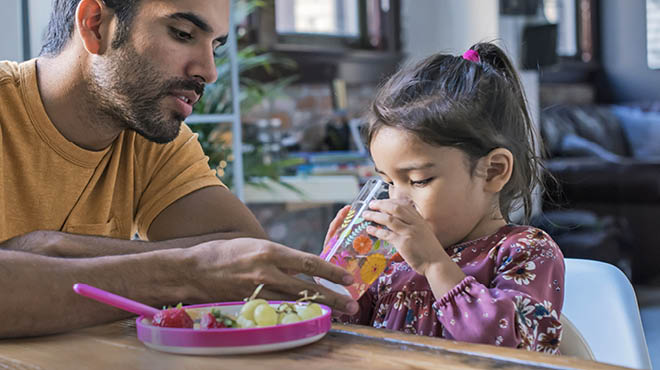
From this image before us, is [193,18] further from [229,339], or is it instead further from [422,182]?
[229,339]

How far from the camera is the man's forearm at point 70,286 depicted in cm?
93

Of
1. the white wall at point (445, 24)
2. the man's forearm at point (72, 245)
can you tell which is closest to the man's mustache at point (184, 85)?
the man's forearm at point (72, 245)

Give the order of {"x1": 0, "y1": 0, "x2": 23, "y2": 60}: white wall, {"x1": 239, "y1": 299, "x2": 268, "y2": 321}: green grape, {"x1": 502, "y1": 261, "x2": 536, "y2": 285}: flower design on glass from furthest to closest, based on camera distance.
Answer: {"x1": 0, "y1": 0, "x2": 23, "y2": 60}: white wall
{"x1": 502, "y1": 261, "x2": 536, "y2": 285}: flower design on glass
{"x1": 239, "y1": 299, "x2": 268, "y2": 321}: green grape

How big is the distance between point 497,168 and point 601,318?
0.94ft

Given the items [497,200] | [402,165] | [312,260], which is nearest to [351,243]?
[312,260]

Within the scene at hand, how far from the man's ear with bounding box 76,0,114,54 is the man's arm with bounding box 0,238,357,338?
0.71m

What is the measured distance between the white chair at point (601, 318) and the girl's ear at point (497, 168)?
0.18m

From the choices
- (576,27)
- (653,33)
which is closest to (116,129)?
(576,27)

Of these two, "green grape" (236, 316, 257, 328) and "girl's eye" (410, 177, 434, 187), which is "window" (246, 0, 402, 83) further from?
"green grape" (236, 316, 257, 328)

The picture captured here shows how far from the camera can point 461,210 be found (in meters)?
1.29

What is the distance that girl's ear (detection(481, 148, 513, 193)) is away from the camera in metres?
1.32

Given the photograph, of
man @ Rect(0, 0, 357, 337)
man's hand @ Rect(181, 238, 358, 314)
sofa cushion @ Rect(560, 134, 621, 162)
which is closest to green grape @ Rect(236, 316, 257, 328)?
man's hand @ Rect(181, 238, 358, 314)

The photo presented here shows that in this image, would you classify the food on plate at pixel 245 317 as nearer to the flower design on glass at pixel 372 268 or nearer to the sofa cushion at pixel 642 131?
the flower design on glass at pixel 372 268

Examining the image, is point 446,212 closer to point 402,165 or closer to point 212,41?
point 402,165
